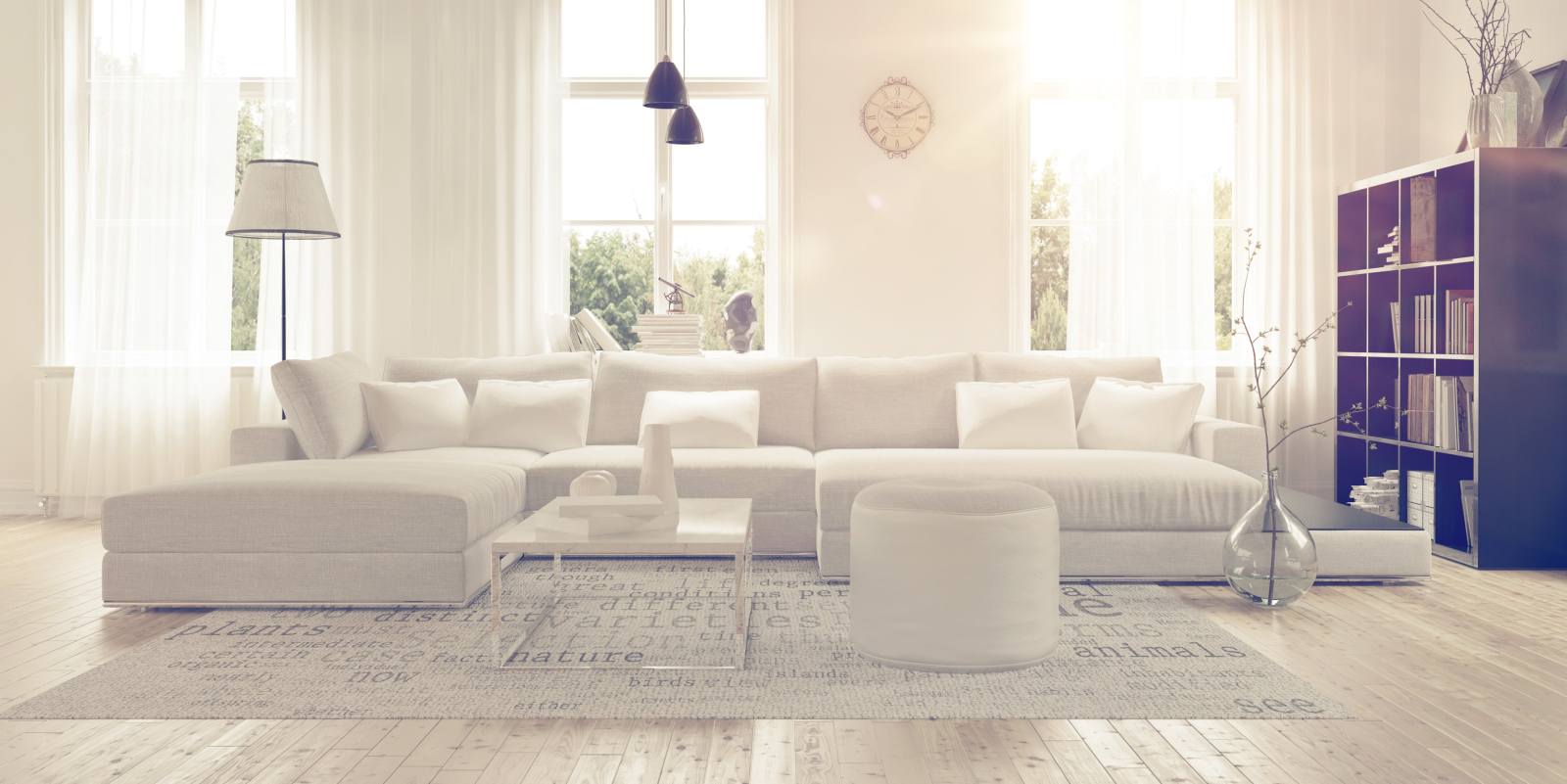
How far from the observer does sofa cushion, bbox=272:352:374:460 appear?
4.24 m

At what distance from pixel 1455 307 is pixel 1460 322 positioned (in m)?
0.08

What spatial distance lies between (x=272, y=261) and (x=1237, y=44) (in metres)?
5.13

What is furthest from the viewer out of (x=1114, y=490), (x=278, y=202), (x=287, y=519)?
(x=278, y=202)

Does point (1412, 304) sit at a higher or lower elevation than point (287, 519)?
higher

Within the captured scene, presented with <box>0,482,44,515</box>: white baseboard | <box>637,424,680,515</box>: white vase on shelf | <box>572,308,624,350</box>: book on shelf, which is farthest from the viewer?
<box>0,482,44,515</box>: white baseboard

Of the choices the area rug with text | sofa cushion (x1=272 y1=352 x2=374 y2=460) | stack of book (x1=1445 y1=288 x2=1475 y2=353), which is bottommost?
the area rug with text

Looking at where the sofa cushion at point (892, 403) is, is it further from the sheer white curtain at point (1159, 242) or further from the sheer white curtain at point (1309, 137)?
the sheer white curtain at point (1309, 137)

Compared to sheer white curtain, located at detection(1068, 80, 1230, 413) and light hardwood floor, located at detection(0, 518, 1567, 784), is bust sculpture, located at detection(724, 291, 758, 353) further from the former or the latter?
light hardwood floor, located at detection(0, 518, 1567, 784)

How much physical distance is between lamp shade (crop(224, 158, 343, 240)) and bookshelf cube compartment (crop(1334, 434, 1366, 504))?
4826mm

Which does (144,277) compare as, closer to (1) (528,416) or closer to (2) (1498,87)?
(1) (528,416)

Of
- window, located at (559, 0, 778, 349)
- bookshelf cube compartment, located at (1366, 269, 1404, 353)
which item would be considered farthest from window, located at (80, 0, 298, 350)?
bookshelf cube compartment, located at (1366, 269, 1404, 353)

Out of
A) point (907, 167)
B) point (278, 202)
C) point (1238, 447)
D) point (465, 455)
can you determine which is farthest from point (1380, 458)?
point (278, 202)

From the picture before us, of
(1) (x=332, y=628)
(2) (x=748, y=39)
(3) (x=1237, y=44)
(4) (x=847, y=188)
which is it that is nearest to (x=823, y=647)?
(1) (x=332, y=628)

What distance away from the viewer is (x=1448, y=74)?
18.3 feet
